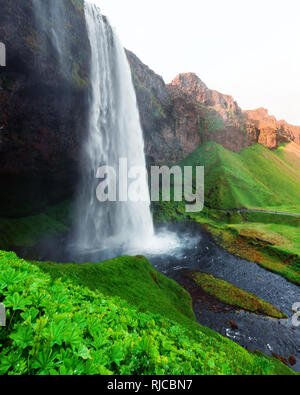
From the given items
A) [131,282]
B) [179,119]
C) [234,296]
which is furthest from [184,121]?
[131,282]

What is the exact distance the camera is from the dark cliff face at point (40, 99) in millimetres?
21547

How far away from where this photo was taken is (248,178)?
76500 mm

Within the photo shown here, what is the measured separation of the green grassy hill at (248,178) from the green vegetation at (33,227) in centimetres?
4786

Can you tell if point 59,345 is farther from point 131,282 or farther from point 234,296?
point 234,296

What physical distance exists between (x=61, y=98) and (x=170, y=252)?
30.0 m

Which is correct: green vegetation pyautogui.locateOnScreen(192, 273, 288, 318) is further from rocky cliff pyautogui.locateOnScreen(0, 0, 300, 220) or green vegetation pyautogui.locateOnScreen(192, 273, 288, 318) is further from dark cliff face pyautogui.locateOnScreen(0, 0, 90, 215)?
dark cliff face pyautogui.locateOnScreen(0, 0, 90, 215)

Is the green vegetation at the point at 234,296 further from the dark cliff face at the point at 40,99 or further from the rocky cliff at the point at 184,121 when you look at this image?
the rocky cliff at the point at 184,121

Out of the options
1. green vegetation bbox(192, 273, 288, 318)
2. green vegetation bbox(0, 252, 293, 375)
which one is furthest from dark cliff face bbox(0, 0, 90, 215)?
green vegetation bbox(192, 273, 288, 318)

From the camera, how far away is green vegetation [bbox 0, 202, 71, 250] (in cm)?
2609

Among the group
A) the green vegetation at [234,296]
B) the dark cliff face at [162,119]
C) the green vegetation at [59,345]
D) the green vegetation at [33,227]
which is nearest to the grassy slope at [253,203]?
the green vegetation at [234,296]

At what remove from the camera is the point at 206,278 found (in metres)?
21.7

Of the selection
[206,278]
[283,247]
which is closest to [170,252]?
[206,278]

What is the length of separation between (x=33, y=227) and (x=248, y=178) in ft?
258
